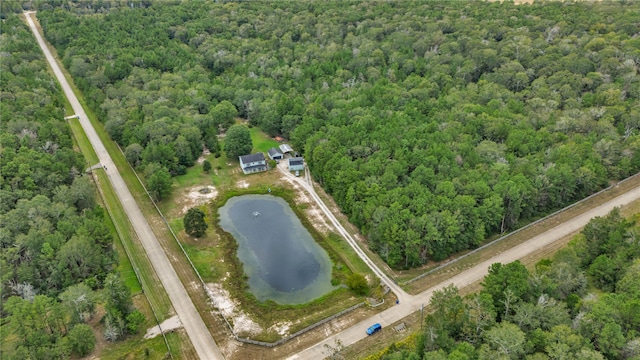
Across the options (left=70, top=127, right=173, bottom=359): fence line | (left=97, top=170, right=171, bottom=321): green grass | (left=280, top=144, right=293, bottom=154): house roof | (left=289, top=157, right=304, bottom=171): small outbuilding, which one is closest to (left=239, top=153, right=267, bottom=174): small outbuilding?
(left=289, top=157, right=304, bottom=171): small outbuilding

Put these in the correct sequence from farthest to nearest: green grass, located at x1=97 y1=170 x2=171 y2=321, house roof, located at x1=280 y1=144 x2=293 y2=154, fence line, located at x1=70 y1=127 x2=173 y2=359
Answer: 1. house roof, located at x1=280 y1=144 x2=293 y2=154
2. green grass, located at x1=97 y1=170 x2=171 y2=321
3. fence line, located at x1=70 y1=127 x2=173 y2=359

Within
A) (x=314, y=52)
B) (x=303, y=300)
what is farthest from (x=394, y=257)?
(x=314, y=52)

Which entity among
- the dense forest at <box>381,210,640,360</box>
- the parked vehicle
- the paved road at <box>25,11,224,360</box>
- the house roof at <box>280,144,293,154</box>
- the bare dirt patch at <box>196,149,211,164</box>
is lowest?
the bare dirt patch at <box>196,149,211,164</box>

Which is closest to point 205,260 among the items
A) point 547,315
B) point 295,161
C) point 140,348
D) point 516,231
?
point 140,348

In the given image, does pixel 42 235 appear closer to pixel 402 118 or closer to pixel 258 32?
pixel 402 118

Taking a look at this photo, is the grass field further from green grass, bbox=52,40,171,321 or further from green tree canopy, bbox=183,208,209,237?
green tree canopy, bbox=183,208,209,237

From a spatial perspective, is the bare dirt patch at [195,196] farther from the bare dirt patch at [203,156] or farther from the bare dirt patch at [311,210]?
the bare dirt patch at [311,210]
